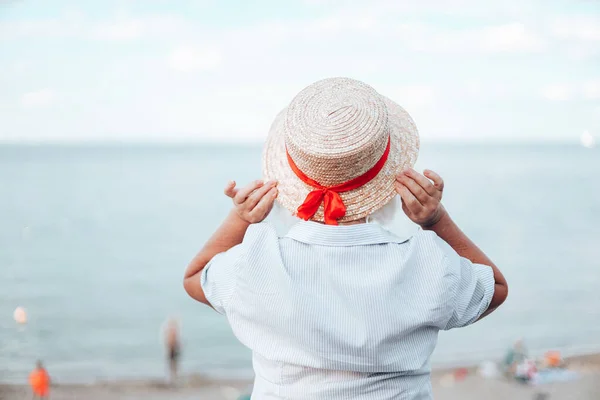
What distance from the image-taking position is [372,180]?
4.70 feet

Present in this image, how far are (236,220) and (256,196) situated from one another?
0.35 feet

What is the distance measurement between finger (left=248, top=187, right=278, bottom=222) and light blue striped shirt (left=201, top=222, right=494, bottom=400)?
112 millimetres

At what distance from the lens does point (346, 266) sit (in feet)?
4.13

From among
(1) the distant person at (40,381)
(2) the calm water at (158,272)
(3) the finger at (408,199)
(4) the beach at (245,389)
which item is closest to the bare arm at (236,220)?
(3) the finger at (408,199)

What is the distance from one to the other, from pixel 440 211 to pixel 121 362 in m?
13.1

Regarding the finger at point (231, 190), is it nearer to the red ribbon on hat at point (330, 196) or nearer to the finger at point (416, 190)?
the red ribbon on hat at point (330, 196)

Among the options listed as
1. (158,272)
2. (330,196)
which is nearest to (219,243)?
(330,196)

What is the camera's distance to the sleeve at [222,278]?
1301 millimetres

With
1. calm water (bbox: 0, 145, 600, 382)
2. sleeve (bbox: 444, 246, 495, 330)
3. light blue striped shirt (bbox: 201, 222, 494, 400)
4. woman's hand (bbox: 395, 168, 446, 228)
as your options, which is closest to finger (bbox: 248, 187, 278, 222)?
light blue striped shirt (bbox: 201, 222, 494, 400)

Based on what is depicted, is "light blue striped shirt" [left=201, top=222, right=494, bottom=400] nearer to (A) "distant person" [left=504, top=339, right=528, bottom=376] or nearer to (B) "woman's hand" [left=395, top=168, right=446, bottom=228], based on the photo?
(B) "woman's hand" [left=395, top=168, right=446, bottom=228]

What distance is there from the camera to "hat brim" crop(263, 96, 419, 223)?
1.41 m

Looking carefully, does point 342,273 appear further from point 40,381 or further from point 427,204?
point 40,381

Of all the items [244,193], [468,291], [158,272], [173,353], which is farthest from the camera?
[158,272]

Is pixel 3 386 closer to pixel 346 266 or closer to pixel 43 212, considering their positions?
pixel 346 266
